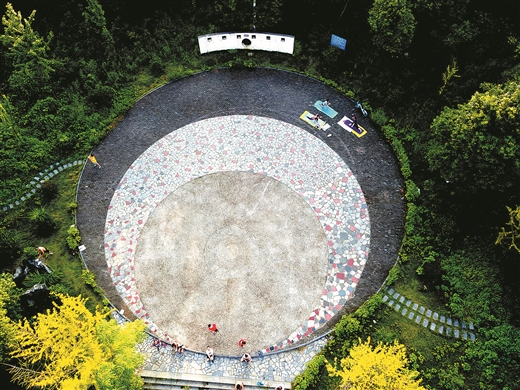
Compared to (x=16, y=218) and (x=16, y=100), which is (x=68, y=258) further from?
(x=16, y=100)

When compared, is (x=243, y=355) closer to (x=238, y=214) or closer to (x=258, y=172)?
(x=238, y=214)

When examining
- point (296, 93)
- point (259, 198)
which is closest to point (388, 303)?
point (259, 198)

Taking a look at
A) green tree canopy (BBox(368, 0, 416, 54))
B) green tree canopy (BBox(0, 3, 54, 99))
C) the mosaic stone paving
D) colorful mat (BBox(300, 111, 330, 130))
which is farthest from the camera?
Answer: colorful mat (BBox(300, 111, 330, 130))

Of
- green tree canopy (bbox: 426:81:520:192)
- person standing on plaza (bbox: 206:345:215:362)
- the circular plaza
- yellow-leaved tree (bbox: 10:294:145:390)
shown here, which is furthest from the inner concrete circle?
green tree canopy (bbox: 426:81:520:192)

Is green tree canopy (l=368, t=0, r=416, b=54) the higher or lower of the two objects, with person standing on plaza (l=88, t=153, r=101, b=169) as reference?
higher

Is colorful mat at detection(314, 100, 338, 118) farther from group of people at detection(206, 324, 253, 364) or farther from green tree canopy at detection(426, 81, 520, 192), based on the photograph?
group of people at detection(206, 324, 253, 364)

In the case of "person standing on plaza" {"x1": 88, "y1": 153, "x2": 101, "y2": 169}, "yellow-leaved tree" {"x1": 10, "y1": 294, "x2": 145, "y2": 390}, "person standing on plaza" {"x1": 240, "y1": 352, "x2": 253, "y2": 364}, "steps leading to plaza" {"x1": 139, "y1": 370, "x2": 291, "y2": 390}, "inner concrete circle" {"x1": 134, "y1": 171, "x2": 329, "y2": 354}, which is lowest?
"yellow-leaved tree" {"x1": 10, "y1": 294, "x2": 145, "y2": 390}
